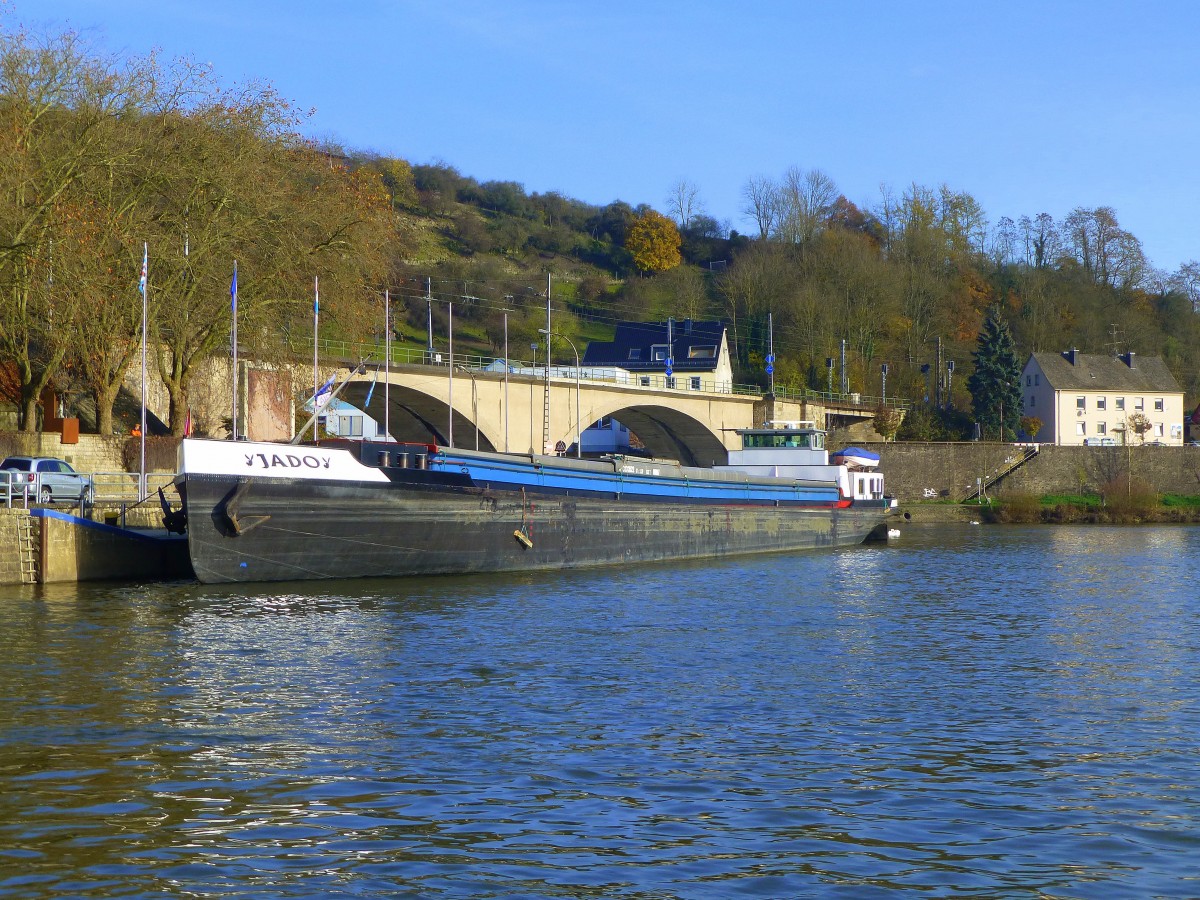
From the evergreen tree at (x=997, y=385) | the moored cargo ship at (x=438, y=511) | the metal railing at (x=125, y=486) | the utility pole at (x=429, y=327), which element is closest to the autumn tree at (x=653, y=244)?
the utility pole at (x=429, y=327)

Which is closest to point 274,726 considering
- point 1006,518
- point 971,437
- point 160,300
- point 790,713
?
point 790,713

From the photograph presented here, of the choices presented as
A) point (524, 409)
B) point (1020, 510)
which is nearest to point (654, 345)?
point (1020, 510)

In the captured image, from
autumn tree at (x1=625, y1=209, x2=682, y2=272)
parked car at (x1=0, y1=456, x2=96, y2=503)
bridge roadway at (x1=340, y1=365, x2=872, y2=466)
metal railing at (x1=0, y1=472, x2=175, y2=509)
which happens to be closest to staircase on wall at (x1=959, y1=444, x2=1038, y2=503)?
bridge roadway at (x1=340, y1=365, x2=872, y2=466)

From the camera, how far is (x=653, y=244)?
161 metres

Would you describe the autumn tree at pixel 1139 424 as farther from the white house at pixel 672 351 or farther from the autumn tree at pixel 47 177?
the autumn tree at pixel 47 177

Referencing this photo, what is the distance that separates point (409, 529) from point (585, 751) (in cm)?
1984

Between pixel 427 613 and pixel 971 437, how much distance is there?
268 ft

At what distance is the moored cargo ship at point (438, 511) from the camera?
104ft

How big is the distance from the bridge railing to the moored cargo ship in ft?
37.7

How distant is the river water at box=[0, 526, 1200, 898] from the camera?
37.1ft

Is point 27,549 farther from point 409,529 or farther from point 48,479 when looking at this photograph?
point 409,529

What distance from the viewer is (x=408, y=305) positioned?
13125 cm

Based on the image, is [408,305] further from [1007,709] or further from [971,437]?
[1007,709]

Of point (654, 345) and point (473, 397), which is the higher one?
point (654, 345)
